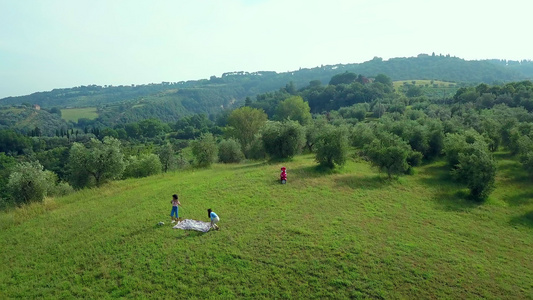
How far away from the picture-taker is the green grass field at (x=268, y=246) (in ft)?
51.5

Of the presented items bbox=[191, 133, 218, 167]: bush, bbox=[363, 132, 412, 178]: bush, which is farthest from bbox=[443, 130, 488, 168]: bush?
bbox=[191, 133, 218, 167]: bush

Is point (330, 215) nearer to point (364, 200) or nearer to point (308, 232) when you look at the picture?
point (308, 232)

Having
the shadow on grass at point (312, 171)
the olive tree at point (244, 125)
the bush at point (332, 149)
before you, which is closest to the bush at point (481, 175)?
the bush at point (332, 149)

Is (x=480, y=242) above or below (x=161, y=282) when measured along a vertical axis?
below

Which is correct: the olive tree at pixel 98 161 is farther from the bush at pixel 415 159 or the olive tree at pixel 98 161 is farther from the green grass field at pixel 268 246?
the bush at pixel 415 159

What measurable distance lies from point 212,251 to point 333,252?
7373mm

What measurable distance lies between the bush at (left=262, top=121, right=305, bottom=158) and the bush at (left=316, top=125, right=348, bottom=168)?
564 centimetres

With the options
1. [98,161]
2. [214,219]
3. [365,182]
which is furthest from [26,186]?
[365,182]

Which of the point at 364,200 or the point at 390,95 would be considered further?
the point at 390,95

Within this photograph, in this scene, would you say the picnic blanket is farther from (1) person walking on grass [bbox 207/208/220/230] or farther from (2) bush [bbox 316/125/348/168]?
(2) bush [bbox 316/125/348/168]

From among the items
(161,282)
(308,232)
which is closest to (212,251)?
(161,282)

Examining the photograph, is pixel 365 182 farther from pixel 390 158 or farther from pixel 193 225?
pixel 193 225

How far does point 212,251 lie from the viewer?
17.9m

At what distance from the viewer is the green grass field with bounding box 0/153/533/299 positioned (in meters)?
15.7
